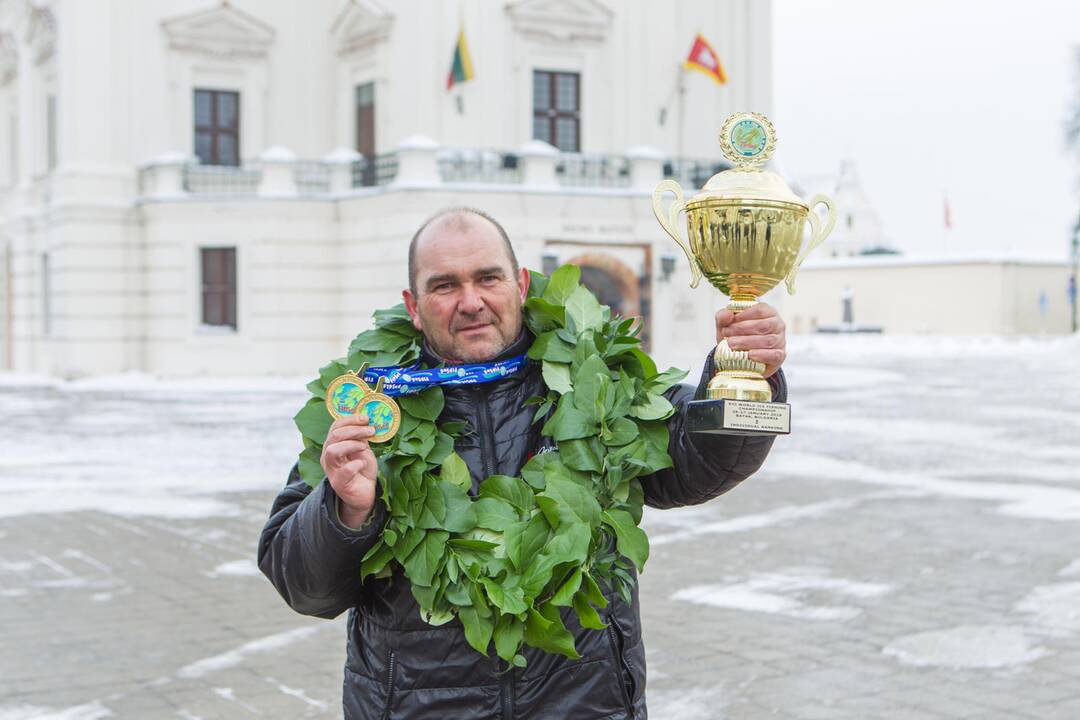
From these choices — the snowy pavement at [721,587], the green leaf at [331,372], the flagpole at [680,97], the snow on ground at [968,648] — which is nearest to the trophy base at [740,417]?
the green leaf at [331,372]

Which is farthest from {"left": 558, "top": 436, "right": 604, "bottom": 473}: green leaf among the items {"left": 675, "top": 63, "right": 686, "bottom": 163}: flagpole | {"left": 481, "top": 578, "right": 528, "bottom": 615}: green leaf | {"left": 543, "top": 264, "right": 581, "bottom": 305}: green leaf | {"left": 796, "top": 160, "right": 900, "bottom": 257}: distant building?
{"left": 796, "top": 160, "right": 900, "bottom": 257}: distant building

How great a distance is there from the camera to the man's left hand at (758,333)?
3.16 meters

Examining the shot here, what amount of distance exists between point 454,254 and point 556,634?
3.12 feet

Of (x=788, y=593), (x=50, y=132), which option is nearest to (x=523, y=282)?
(x=788, y=593)

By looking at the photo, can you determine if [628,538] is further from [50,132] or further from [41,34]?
[41,34]

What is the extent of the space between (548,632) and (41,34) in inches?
1318

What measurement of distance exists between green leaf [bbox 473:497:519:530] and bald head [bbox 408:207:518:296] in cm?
57

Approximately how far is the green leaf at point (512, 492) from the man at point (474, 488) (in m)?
0.08

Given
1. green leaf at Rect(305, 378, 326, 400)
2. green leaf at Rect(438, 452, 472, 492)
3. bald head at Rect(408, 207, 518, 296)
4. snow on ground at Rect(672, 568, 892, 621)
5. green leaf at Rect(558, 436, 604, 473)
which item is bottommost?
snow on ground at Rect(672, 568, 892, 621)

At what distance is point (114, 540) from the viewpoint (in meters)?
9.96

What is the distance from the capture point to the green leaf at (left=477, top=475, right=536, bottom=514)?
3131 mm

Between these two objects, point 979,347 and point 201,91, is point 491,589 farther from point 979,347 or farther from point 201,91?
point 979,347

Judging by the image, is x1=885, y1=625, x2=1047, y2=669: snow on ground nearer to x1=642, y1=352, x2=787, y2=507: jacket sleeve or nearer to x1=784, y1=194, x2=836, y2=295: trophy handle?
x1=784, y1=194, x2=836, y2=295: trophy handle

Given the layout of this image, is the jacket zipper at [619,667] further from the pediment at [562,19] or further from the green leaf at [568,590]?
the pediment at [562,19]
